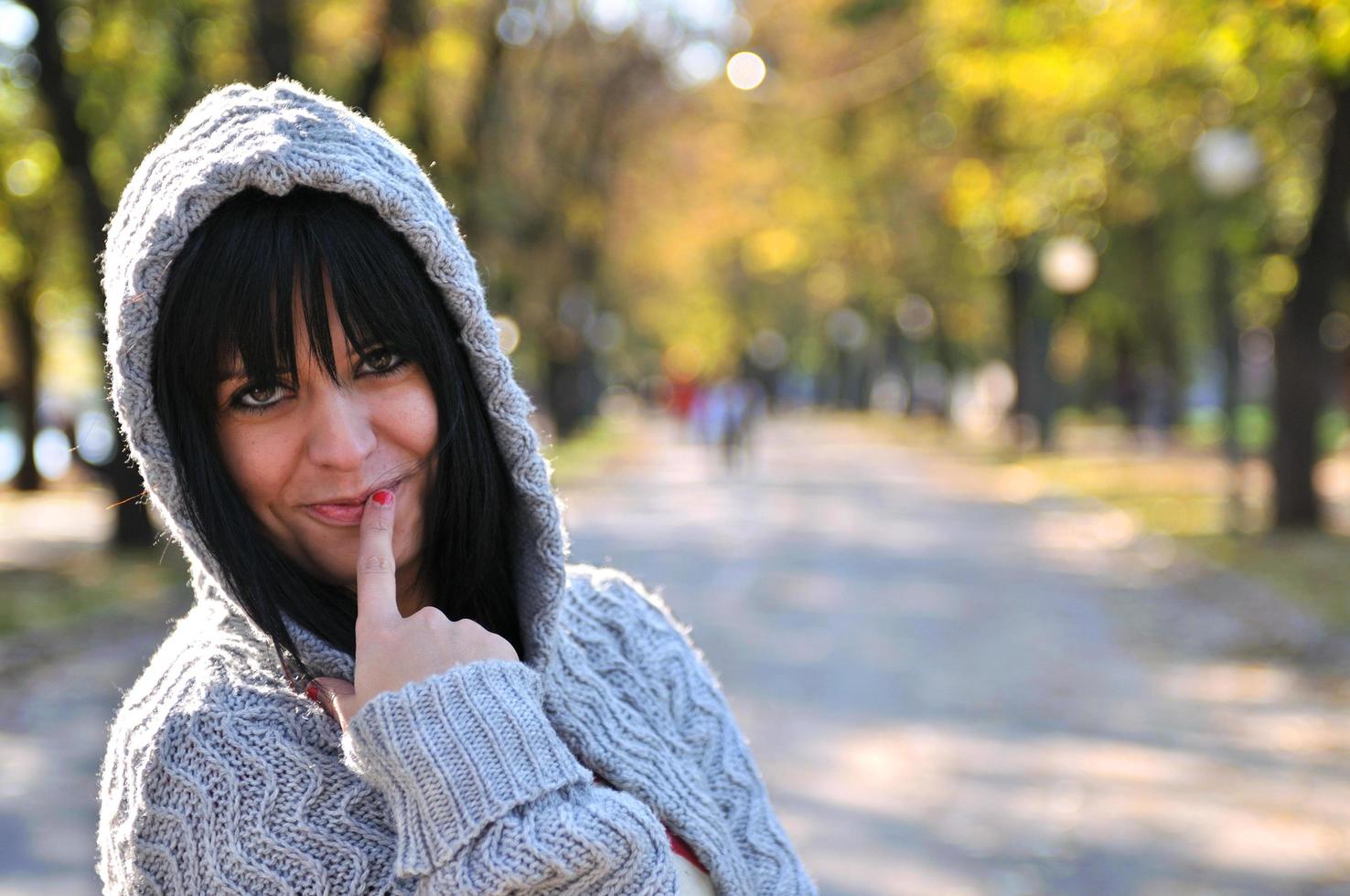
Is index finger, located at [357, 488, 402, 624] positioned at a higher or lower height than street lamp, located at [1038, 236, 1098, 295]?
lower

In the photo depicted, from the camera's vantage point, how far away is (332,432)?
5.56 ft

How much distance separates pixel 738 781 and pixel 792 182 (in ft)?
104

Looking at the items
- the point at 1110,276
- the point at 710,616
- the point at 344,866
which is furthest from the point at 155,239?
the point at 1110,276

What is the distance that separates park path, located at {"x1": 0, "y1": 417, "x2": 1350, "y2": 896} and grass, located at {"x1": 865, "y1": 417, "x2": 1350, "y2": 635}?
0.47 metres

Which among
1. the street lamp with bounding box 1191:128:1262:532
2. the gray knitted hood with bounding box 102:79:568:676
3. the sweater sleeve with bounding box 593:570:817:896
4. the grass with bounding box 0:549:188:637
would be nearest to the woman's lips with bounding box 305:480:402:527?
the gray knitted hood with bounding box 102:79:568:676

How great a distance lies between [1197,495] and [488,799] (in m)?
21.3

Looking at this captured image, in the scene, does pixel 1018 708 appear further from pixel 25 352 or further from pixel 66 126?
pixel 25 352

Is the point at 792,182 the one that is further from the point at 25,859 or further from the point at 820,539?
the point at 25,859

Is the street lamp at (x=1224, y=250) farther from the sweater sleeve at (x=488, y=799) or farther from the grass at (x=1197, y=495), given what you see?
the sweater sleeve at (x=488, y=799)

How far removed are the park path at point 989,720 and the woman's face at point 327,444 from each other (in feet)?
14.6

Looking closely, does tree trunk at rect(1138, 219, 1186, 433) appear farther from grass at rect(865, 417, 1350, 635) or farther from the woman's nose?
the woman's nose

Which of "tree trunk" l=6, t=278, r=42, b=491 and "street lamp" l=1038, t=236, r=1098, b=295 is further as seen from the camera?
"tree trunk" l=6, t=278, r=42, b=491

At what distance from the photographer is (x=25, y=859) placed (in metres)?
6.24

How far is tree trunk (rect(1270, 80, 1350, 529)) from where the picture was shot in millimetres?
16031
